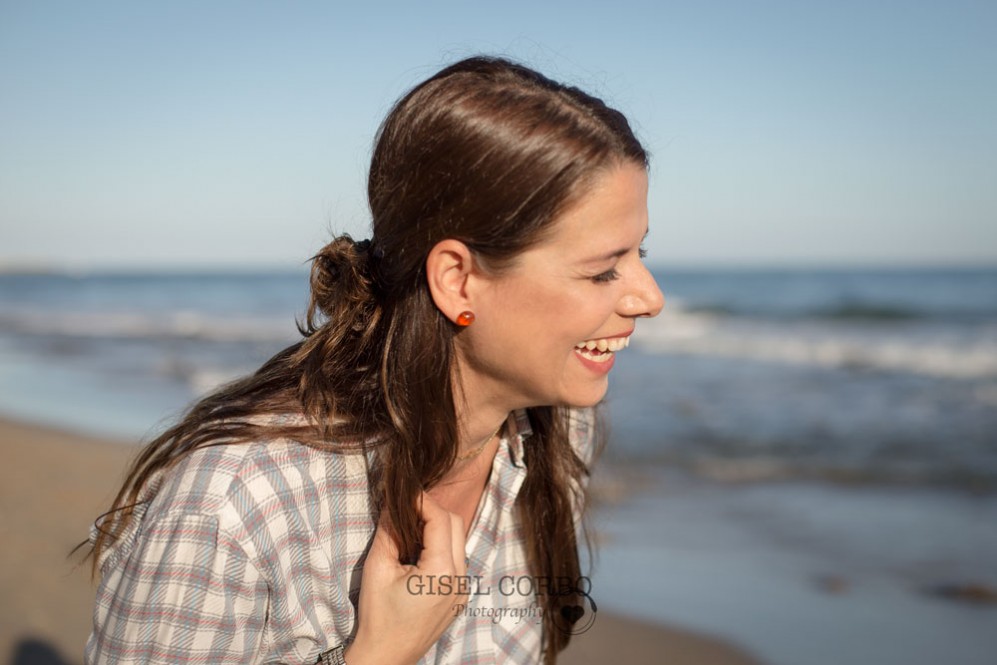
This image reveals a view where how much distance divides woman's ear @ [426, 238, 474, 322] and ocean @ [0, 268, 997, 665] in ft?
3.48

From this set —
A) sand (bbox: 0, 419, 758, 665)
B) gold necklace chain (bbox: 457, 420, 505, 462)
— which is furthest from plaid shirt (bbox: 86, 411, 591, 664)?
sand (bbox: 0, 419, 758, 665)

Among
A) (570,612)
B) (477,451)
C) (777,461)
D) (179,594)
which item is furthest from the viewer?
(777,461)

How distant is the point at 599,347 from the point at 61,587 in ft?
11.6

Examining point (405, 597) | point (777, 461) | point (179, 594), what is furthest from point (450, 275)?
point (777, 461)

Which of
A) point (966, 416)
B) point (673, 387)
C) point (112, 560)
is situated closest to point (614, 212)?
point (112, 560)

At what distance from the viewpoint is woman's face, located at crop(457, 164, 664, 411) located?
1.93 m

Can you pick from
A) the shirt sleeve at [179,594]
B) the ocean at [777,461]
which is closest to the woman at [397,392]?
the shirt sleeve at [179,594]

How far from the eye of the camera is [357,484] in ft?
6.56

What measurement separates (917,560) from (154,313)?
2298 cm

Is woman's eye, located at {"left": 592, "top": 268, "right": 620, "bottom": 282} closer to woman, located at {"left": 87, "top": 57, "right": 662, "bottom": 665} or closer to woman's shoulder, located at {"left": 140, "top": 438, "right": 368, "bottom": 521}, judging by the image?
woman, located at {"left": 87, "top": 57, "right": 662, "bottom": 665}

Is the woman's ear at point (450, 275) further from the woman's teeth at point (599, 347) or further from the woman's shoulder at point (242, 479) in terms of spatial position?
the woman's shoulder at point (242, 479)

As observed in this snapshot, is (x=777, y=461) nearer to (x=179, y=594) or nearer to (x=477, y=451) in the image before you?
(x=477, y=451)

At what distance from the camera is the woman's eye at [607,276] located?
6.49 feet

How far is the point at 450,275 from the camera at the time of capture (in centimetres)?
196
